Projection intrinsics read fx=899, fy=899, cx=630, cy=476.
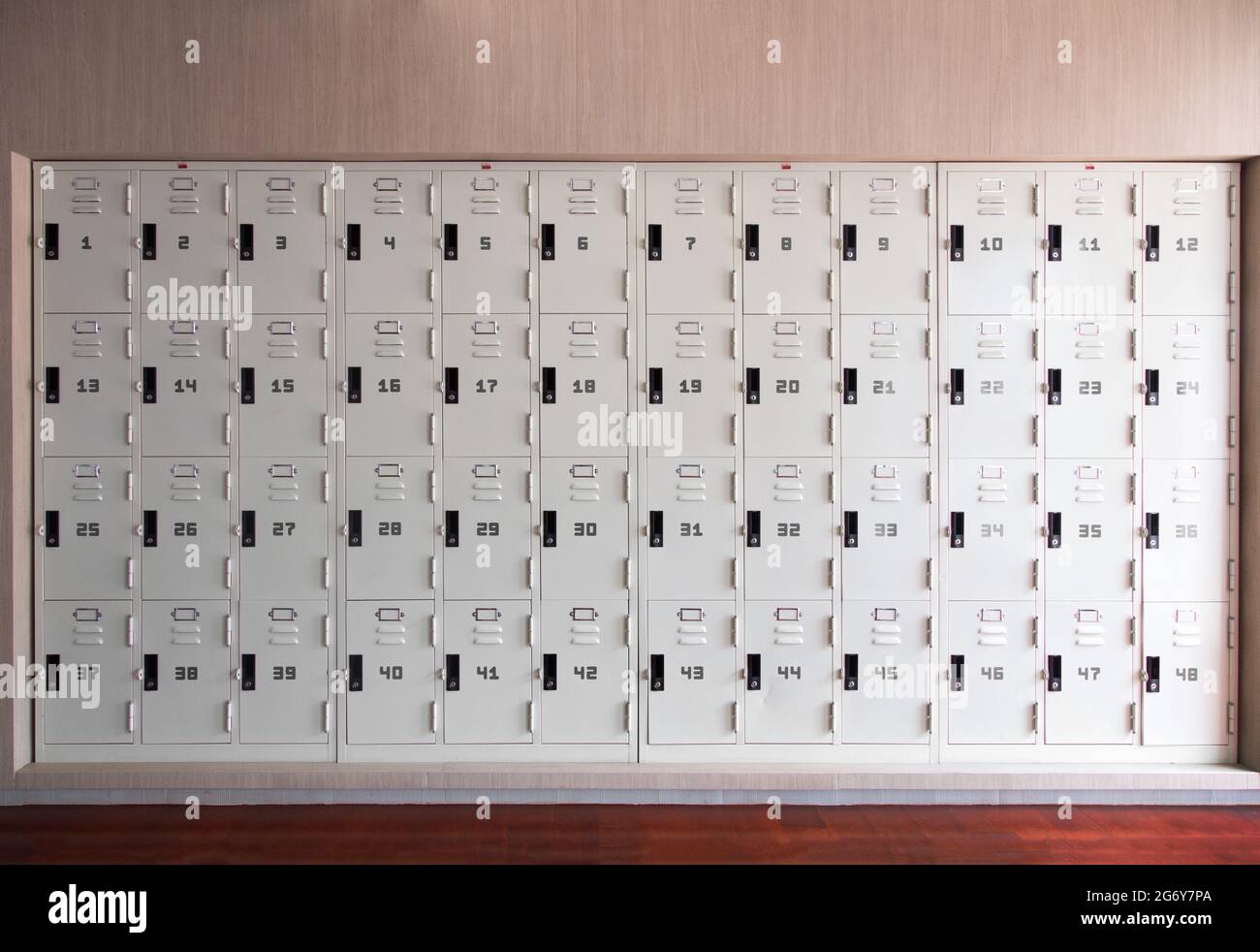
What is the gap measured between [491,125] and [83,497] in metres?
2.88

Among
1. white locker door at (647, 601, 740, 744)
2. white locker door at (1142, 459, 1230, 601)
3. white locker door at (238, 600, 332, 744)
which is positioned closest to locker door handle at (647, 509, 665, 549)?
white locker door at (647, 601, 740, 744)

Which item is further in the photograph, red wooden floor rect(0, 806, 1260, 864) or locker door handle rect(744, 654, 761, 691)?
locker door handle rect(744, 654, 761, 691)

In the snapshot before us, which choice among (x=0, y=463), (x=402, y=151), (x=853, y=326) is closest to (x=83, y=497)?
(x=0, y=463)

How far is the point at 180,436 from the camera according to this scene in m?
Result: 4.71

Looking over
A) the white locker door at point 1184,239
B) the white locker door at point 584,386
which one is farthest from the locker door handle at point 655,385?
the white locker door at point 1184,239

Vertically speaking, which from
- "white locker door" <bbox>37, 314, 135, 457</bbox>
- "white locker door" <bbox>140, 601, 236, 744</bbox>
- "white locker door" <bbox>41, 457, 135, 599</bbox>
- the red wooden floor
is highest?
"white locker door" <bbox>37, 314, 135, 457</bbox>

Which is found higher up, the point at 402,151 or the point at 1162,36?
the point at 1162,36

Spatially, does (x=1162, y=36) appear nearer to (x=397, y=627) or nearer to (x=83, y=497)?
(x=397, y=627)

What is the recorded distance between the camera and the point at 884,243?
4.74 m

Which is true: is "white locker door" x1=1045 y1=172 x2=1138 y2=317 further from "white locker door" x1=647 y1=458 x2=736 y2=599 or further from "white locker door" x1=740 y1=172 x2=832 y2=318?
"white locker door" x1=647 y1=458 x2=736 y2=599

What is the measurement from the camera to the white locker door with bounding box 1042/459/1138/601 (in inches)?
186

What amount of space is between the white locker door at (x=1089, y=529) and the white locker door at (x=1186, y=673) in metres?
0.26

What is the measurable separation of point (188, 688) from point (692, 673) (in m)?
2.64

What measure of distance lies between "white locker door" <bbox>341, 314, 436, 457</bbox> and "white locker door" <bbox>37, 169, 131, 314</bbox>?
48.4 inches
